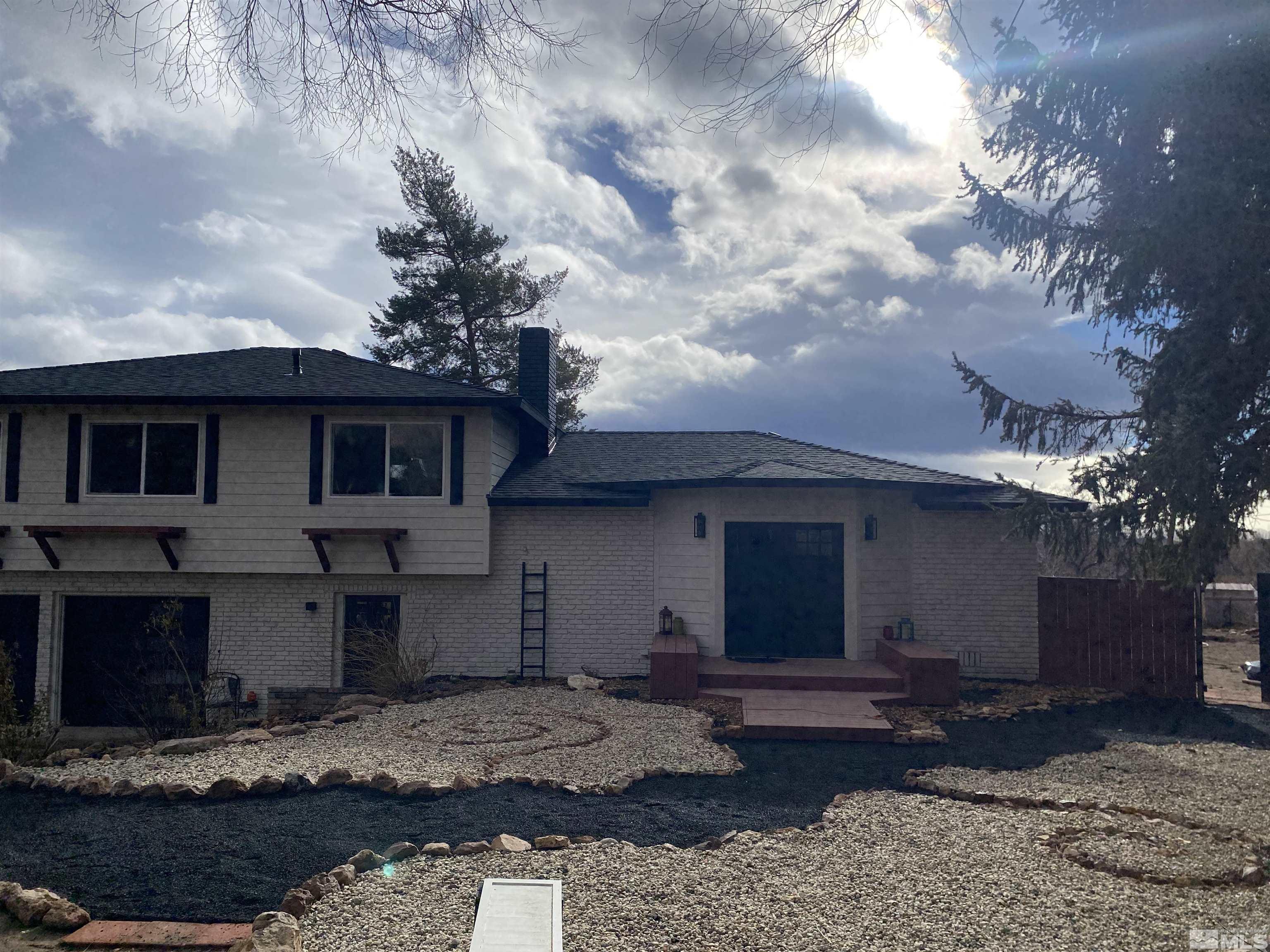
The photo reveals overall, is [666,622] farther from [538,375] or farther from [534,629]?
[538,375]

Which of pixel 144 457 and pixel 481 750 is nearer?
pixel 481 750

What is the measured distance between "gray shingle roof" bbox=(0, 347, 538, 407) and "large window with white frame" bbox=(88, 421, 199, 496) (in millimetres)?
580

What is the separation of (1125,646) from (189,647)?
13.5 m

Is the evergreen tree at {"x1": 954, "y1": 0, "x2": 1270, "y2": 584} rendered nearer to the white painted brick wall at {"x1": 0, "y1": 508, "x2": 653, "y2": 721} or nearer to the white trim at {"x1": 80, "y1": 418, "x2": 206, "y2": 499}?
the white painted brick wall at {"x1": 0, "y1": 508, "x2": 653, "y2": 721}

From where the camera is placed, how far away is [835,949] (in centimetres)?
349

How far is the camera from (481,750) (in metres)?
7.12

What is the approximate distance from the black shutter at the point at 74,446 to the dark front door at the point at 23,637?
197 centimetres

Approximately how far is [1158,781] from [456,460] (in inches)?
352

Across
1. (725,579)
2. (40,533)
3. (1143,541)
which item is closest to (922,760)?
(1143,541)

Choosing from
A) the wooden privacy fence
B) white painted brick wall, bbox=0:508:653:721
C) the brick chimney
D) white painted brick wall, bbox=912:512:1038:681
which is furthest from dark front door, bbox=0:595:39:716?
the wooden privacy fence

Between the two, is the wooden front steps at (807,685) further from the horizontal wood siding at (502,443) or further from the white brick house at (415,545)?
the horizontal wood siding at (502,443)

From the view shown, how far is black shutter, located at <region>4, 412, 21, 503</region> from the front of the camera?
11250mm

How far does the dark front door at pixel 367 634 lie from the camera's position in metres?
10.5

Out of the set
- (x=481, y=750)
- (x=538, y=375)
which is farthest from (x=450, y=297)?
(x=481, y=750)
